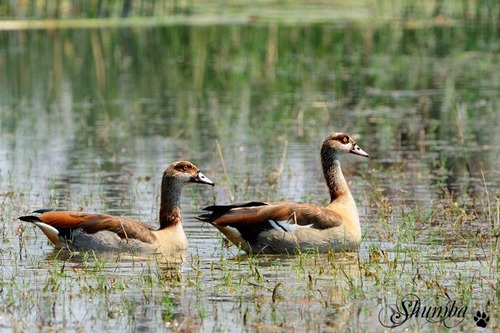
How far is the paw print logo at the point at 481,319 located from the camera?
7930 millimetres

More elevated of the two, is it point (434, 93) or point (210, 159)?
point (434, 93)

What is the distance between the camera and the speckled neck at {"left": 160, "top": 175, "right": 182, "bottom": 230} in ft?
36.9

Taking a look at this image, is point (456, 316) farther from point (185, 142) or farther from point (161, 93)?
point (161, 93)

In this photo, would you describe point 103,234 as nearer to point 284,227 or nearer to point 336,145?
point 284,227

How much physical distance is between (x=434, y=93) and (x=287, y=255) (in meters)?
11.9

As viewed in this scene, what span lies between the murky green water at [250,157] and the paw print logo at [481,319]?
5cm

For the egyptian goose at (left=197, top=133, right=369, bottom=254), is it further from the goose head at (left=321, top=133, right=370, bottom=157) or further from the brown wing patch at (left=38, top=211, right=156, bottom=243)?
the goose head at (left=321, top=133, right=370, bottom=157)

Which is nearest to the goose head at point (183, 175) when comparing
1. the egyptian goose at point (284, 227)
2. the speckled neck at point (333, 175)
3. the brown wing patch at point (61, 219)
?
the egyptian goose at point (284, 227)

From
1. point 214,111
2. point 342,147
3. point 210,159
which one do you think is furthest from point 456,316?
point 214,111

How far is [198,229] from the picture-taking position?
39.7 feet

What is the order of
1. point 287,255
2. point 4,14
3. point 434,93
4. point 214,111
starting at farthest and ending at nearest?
point 4,14, point 434,93, point 214,111, point 287,255

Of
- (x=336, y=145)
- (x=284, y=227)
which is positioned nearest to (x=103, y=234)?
(x=284, y=227)

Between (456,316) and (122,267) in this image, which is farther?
(122,267)

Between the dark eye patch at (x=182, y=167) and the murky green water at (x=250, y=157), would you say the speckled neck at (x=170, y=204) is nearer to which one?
the dark eye patch at (x=182, y=167)
